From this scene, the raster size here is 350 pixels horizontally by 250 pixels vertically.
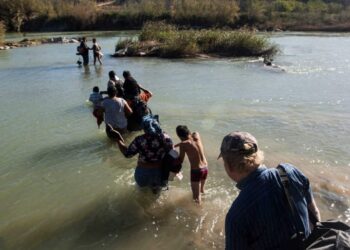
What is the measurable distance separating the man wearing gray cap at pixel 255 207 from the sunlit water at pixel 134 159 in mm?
3073

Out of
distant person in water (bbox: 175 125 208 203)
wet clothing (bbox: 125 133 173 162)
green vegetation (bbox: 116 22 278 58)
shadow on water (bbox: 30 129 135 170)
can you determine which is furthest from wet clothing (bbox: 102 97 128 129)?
green vegetation (bbox: 116 22 278 58)

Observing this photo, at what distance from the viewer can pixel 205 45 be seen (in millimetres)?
27938

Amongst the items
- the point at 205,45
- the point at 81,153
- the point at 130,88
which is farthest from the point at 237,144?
the point at 205,45

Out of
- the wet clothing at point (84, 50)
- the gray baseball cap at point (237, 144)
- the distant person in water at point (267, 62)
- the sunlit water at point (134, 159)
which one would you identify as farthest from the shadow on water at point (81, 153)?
the wet clothing at point (84, 50)

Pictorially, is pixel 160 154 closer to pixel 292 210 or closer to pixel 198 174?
pixel 198 174

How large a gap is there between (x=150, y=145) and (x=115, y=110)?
3.01 m

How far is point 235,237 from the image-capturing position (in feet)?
9.62

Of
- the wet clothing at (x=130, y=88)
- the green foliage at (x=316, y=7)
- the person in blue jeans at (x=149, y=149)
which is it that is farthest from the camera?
the green foliage at (x=316, y=7)

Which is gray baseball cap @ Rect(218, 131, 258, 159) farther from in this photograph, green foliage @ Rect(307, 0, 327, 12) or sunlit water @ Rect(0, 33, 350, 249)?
green foliage @ Rect(307, 0, 327, 12)

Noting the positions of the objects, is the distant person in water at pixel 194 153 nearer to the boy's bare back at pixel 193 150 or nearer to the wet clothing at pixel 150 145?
the boy's bare back at pixel 193 150

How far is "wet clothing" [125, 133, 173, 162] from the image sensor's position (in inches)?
259

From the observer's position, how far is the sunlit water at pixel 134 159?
6.57 metres

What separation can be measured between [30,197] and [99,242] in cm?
213

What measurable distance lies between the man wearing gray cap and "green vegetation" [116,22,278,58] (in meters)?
24.1
